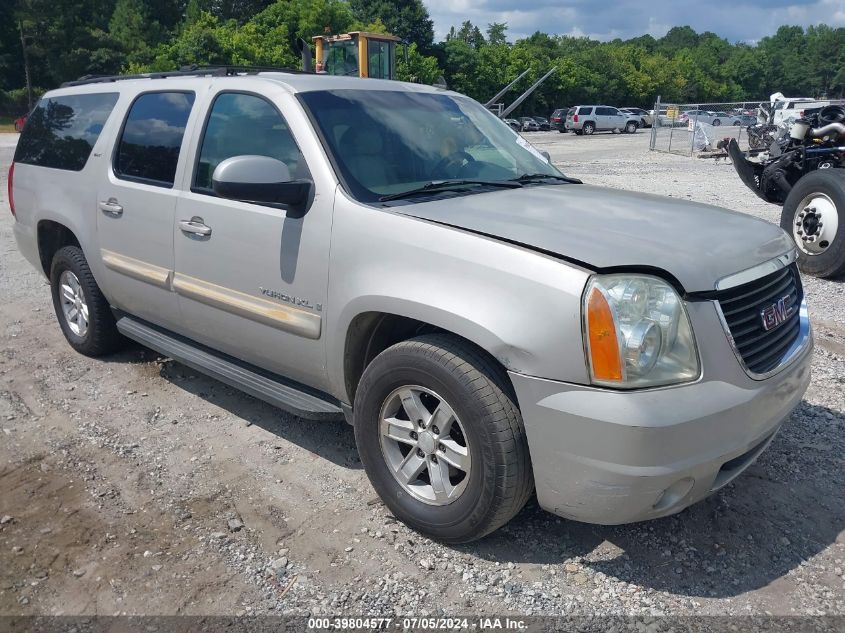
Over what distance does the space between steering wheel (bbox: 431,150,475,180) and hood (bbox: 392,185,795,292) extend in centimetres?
29

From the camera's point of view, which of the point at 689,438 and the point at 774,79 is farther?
the point at 774,79

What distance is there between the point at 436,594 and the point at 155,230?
2540mm

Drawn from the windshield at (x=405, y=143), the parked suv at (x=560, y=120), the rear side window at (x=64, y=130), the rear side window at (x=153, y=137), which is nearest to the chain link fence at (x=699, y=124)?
the parked suv at (x=560, y=120)

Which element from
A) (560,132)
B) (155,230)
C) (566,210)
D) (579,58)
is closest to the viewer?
(566,210)

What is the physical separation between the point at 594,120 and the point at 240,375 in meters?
44.9

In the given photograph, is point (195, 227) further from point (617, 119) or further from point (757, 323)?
point (617, 119)

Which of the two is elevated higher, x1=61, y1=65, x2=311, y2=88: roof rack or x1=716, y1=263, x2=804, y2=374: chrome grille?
x1=61, y1=65, x2=311, y2=88: roof rack

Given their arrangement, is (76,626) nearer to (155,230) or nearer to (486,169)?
(155,230)

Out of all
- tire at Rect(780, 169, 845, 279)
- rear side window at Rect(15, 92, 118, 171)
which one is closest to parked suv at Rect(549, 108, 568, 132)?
tire at Rect(780, 169, 845, 279)

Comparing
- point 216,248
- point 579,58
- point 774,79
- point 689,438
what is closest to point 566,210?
point 689,438

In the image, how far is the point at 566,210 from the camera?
307 centimetres

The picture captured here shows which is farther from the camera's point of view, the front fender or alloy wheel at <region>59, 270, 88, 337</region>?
alloy wheel at <region>59, 270, 88, 337</region>

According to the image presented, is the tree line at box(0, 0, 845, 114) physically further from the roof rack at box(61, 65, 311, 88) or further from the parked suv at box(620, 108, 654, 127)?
the roof rack at box(61, 65, 311, 88)

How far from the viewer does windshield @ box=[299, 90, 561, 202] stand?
3314 millimetres
